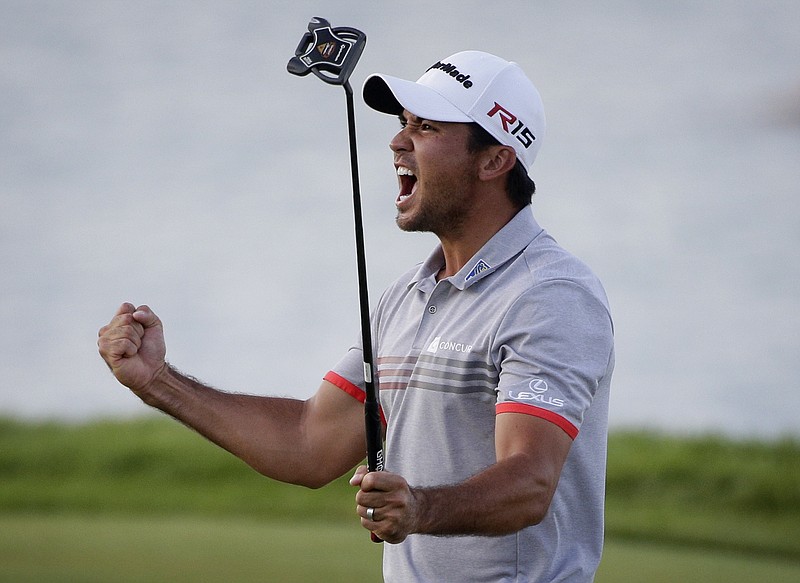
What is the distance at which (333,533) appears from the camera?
4484 mm

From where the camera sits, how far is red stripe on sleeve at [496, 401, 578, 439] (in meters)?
1.62

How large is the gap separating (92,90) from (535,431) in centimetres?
541

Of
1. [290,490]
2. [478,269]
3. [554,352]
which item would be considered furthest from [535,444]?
[290,490]

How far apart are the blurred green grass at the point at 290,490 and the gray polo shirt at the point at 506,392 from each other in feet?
7.54

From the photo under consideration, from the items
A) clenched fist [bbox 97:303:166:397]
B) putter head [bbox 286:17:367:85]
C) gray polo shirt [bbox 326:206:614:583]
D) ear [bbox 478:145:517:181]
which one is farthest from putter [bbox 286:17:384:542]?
clenched fist [bbox 97:303:166:397]

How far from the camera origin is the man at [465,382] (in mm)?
1594

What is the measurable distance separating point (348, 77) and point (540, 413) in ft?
1.97

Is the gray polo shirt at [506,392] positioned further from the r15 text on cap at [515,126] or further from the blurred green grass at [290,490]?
the blurred green grass at [290,490]

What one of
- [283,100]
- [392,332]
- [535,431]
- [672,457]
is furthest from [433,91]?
[283,100]

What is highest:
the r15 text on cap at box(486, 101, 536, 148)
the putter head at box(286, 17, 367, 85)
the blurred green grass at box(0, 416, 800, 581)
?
the putter head at box(286, 17, 367, 85)

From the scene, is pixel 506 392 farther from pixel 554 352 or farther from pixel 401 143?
pixel 401 143

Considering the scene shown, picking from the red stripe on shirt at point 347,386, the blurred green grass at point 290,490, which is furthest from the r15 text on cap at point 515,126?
the blurred green grass at point 290,490

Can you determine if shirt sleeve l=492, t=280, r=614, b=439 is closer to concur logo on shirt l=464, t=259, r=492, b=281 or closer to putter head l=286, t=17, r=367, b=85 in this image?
concur logo on shirt l=464, t=259, r=492, b=281

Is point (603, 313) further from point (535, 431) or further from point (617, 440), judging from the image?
point (617, 440)
